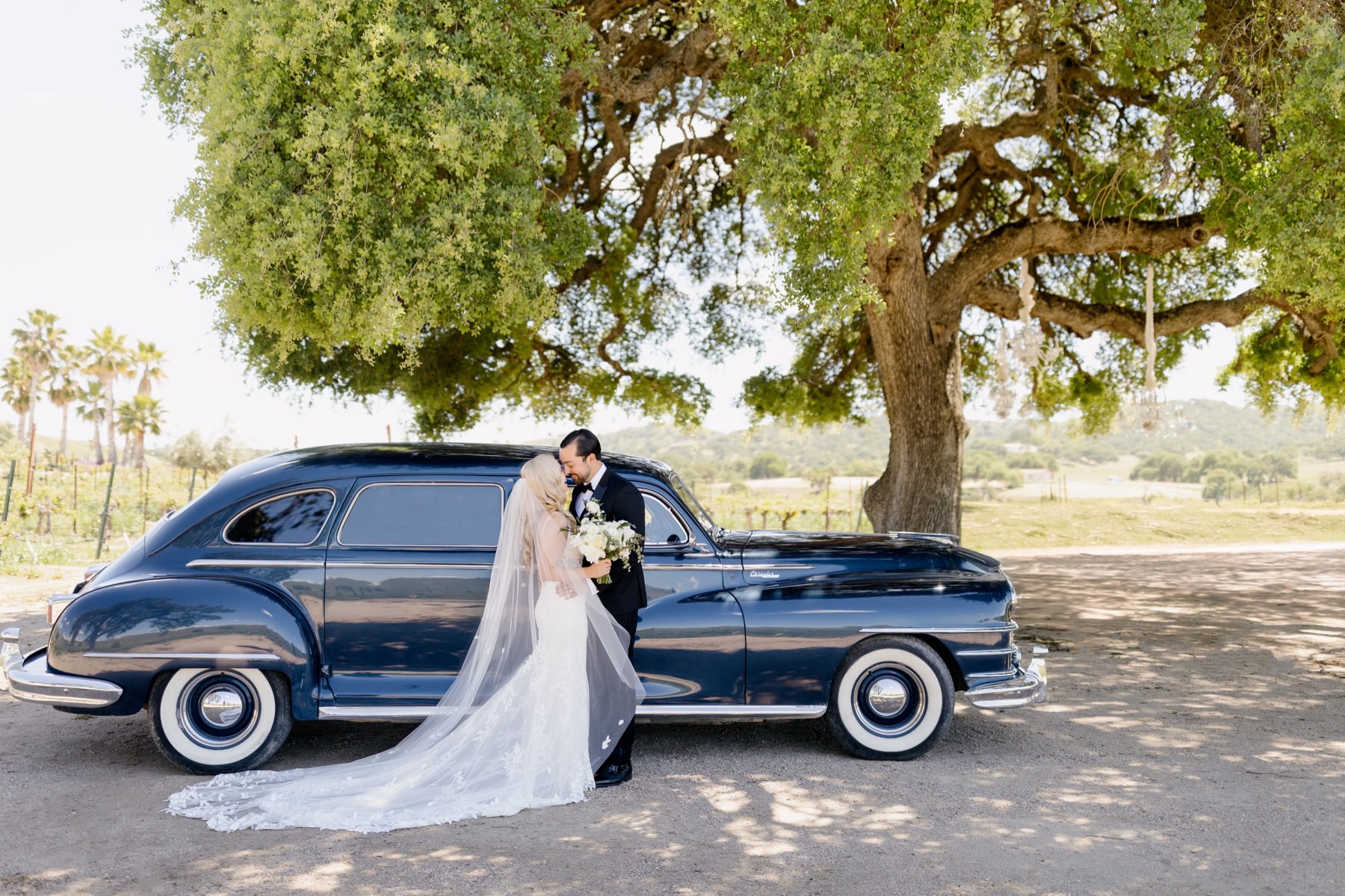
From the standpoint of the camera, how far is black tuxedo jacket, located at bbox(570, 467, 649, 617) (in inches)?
241

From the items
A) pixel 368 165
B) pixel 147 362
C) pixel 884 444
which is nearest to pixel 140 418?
pixel 147 362

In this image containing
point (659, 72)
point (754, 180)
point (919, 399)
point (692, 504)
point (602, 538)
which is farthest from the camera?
point (919, 399)

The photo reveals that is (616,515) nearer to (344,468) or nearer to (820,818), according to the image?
(344,468)

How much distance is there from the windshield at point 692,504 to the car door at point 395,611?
124cm

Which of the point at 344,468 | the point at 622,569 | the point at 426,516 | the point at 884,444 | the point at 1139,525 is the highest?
the point at 884,444

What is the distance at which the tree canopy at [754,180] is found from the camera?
29.1ft

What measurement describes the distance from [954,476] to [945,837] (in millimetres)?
9124

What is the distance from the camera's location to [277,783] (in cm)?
578

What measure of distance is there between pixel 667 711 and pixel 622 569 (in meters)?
0.93

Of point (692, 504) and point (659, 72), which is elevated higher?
point (659, 72)

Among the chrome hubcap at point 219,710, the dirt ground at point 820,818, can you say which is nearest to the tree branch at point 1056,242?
the dirt ground at point 820,818

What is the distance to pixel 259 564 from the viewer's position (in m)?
6.20

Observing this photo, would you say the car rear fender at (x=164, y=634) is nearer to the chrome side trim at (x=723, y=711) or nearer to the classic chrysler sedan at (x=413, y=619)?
the classic chrysler sedan at (x=413, y=619)

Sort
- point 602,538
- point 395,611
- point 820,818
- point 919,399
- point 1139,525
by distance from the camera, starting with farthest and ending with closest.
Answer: point 1139,525, point 919,399, point 395,611, point 602,538, point 820,818
